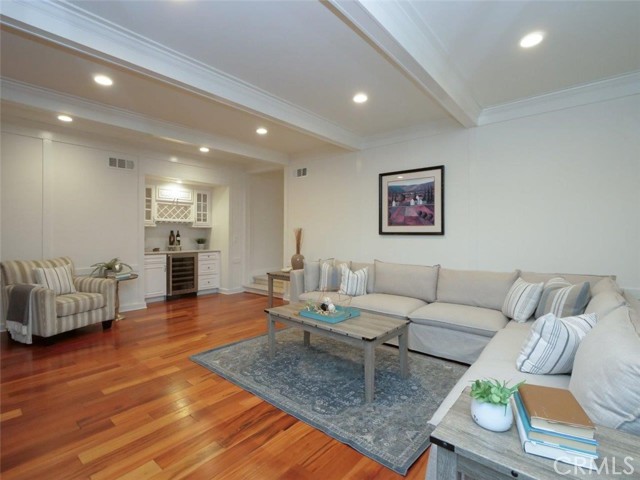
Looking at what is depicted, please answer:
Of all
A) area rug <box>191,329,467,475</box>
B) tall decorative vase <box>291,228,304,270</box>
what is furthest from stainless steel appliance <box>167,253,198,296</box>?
area rug <box>191,329,467,475</box>

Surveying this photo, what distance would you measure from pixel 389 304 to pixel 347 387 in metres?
1.19

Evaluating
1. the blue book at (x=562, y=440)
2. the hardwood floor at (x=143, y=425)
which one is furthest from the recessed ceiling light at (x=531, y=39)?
the hardwood floor at (x=143, y=425)

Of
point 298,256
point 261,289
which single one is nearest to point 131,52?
point 298,256

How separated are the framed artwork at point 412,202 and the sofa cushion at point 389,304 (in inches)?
40.2

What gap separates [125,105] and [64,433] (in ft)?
10.6

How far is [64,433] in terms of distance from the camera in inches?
78.4

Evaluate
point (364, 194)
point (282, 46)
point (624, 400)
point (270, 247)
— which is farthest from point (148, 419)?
point (270, 247)

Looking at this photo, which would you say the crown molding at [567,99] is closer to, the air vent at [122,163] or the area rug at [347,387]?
the area rug at [347,387]

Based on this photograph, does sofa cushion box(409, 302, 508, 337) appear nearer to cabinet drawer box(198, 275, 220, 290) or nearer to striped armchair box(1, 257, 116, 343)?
striped armchair box(1, 257, 116, 343)

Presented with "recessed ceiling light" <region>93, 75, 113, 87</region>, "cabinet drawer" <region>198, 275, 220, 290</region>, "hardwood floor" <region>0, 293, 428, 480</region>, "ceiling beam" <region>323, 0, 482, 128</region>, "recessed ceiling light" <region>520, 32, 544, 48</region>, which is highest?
"recessed ceiling light" <region>520, 32, 544, 48</region>

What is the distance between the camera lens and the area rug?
6.40 feet

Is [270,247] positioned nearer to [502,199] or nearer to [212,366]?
[212,366]

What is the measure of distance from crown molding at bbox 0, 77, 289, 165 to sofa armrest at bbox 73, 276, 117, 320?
195 cm

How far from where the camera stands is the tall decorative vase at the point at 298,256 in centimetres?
520
